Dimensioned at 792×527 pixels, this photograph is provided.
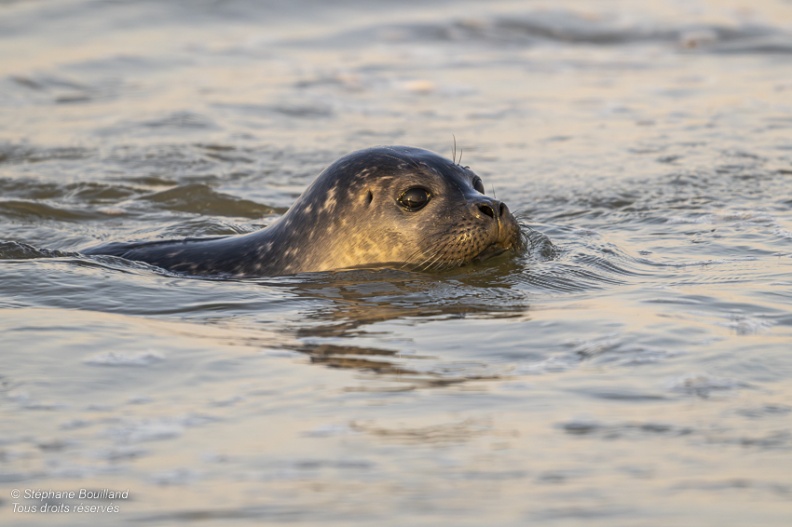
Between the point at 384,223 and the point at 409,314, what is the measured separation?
2.70ft

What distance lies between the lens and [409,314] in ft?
15.9

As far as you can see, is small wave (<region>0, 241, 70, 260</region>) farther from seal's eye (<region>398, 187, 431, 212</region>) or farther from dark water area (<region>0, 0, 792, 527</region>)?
seal's eye (<region>398, 187, 431, 212</region>)

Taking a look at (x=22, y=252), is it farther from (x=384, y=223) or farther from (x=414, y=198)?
(x=414, y=198)

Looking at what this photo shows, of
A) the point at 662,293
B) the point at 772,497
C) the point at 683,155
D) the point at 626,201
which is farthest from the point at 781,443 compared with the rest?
the point at 683,155

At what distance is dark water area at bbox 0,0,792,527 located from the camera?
310 cm

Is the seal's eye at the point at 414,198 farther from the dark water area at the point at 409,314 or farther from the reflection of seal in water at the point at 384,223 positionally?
the dark water area at the point at 409,314

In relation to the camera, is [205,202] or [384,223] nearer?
[384,223]

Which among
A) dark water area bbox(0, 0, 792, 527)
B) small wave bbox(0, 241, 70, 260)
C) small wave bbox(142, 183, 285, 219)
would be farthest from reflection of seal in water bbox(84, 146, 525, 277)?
small wave bbox(142, 183, 285, 219)

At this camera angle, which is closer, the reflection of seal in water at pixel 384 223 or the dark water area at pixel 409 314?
the dark water area at pixel 409 314

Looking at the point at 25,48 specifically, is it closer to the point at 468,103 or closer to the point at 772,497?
the point at 468,103

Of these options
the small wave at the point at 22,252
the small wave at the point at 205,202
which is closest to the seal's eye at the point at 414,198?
the small wave at the point at 22,252

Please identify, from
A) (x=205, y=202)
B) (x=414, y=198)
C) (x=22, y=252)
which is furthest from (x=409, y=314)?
(x=205, y=202)

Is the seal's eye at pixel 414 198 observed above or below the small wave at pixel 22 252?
above

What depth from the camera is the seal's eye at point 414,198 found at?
5.51 meters
